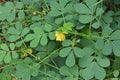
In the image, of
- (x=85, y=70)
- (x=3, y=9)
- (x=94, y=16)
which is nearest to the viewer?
(x=85, y=70)

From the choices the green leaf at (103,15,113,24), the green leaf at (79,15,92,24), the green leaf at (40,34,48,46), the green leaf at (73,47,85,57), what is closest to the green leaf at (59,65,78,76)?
the green leaf at (73,47,85,57)

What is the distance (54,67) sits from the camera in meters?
2.25

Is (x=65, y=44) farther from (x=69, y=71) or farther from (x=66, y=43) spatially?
(x=69, y=71)

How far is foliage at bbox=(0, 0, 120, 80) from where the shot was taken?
2107 mm

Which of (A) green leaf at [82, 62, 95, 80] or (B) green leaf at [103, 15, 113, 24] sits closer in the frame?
(A) green leaf at [82, 62, 95, 80]

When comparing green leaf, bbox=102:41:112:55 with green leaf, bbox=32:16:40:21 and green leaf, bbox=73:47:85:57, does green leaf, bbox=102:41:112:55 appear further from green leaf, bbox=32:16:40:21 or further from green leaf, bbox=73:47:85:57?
green leaf, bbox=32:16:40:21

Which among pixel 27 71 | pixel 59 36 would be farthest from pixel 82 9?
pixel 27 71

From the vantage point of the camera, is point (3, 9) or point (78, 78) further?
point (3, 9)

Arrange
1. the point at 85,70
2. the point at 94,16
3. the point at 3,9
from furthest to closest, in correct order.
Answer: the point at 3,9 < the point at 94,16 < the point at 85,70

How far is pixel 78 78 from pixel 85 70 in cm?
8

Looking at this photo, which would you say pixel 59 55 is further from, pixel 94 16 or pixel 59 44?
pixel 94 16

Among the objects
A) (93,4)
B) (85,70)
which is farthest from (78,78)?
(93,4)

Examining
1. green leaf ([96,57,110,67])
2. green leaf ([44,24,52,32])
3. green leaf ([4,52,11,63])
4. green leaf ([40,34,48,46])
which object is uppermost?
green leaf ([44,24,52,32])

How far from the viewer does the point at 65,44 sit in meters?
2.15
